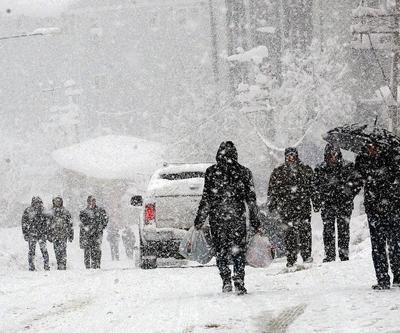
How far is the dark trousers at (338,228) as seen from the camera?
1082 centimetres

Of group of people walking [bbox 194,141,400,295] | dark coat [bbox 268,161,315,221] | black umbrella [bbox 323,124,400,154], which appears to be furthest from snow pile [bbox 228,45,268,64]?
group of people walking [bbox 194,141,400,295]

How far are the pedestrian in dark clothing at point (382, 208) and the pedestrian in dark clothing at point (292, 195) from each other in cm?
351

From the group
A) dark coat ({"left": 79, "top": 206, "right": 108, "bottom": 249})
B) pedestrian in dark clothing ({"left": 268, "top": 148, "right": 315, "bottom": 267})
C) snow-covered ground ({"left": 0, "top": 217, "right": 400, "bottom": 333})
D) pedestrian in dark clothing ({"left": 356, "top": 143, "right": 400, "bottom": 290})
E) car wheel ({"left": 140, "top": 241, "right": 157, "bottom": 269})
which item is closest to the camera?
snow-covered ground ({"left": 0, "top": 217, "right": 400, "bottom": 333})

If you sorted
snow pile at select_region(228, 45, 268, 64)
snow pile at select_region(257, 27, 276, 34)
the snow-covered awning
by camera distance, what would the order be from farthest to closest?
the snow-covered awning, snow pile at select_region(257, 27, 276, 34), snow pile at select_region(228, 45, 268, 64)

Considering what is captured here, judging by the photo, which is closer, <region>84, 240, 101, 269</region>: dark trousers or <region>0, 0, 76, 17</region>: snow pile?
<region>84, 240, 101, 269</region>: dark trousers

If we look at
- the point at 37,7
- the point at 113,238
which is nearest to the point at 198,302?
the point at 113,238

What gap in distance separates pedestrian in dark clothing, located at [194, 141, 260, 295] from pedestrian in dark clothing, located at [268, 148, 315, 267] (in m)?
2.91

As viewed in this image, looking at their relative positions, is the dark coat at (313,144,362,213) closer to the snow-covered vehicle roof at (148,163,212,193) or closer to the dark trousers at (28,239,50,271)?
the snow-covered vehicle roof at (148,163,212,193)

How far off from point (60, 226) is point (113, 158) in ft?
117

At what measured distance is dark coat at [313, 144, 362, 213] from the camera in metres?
10.7

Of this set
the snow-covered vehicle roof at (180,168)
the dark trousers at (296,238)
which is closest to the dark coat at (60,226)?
the snow-covered vehicle roof at (180,168)

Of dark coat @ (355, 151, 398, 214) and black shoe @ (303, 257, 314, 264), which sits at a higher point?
dark coat @ (355, 151, 398, 214)

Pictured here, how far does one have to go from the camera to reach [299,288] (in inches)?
336

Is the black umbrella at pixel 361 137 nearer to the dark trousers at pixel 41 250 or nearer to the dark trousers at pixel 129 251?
the dark trousers at pixel 41 250
